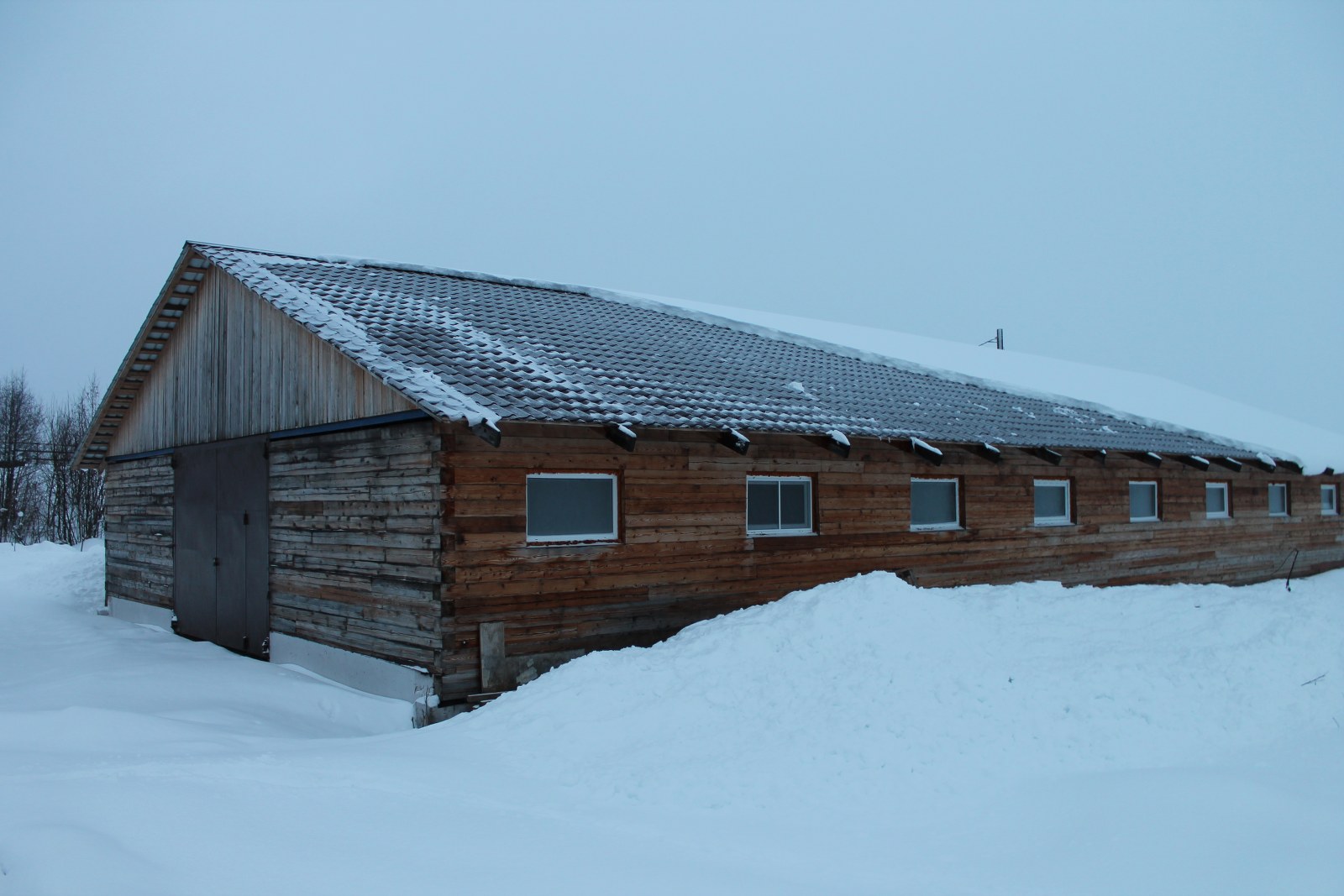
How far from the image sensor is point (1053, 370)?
3547cm

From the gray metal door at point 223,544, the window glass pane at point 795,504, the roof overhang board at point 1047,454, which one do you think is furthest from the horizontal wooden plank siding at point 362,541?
the roof overhang board at point 1047,454

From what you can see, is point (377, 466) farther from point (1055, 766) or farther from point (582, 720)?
point (1055, 766)

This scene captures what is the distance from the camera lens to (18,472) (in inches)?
1705

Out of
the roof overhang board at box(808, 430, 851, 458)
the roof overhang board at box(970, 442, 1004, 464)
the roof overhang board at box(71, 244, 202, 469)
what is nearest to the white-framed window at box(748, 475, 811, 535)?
the roof overhang board at box(808, 430, 851, 458)

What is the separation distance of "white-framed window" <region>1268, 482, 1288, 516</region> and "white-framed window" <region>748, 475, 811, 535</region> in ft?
50.9

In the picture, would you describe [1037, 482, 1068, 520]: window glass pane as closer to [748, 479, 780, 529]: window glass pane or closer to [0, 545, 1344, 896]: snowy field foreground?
[0, 545, 1344, 896]: snowy field foreground

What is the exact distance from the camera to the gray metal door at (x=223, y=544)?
13070 millimetres

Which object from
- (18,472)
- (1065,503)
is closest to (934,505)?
(1065,503)

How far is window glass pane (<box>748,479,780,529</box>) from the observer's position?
1262 centimetres

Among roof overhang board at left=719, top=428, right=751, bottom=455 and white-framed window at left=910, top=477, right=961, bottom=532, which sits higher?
roof overhang board at left=719, top=428, right=751, bottom=455

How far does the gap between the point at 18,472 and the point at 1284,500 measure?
1928 inches

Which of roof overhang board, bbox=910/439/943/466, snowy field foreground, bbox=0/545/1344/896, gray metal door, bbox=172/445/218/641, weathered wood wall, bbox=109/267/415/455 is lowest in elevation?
snowy field foreground, bbox=0/545/1344/896

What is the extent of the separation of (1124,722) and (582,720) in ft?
16.2

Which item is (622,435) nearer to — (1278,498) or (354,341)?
(354,341)
